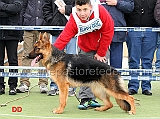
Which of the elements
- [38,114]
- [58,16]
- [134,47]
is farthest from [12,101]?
[134,47]

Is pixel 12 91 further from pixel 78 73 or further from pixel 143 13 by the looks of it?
pixel 143 13

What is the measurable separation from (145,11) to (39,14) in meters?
2.28

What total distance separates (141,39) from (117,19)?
684 millimetres

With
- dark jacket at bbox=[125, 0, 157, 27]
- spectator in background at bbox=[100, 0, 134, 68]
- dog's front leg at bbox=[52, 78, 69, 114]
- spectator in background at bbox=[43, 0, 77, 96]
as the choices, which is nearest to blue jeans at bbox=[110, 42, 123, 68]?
spectator in background at bbox=[100, 0, 134, 68]

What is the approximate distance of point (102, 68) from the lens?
7.18m

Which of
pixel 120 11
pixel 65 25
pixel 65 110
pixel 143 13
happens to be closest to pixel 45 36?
pixel 65 110

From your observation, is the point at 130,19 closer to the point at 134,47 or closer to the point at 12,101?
the point at 134,47

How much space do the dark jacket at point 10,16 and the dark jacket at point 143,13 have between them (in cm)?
238

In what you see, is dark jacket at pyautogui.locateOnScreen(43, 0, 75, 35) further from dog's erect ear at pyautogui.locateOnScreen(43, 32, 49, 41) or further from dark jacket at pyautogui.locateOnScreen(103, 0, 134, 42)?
dog's erect ear at pyautogui.locateOnScreen(43, 32, 49, 41)

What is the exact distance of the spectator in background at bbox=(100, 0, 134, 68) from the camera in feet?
29.5

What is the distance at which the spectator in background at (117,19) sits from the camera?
899cm

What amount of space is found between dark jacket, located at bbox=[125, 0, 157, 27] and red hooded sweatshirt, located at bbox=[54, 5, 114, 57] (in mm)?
1721

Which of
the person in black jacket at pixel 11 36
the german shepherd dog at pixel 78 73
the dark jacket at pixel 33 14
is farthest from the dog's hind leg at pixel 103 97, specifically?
the dark jacket at pixel 33 14

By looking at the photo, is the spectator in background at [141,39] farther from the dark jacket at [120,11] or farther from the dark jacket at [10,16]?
the dark jacket at [10,16]
